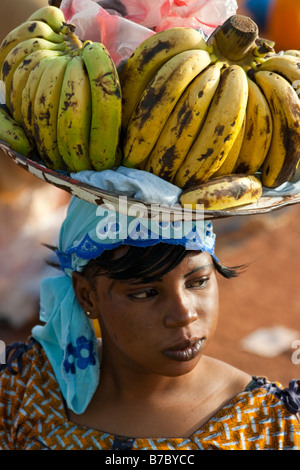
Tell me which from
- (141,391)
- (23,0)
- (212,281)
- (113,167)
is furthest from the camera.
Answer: (23,0)

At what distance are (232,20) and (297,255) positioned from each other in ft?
16.9

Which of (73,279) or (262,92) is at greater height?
(262,92)

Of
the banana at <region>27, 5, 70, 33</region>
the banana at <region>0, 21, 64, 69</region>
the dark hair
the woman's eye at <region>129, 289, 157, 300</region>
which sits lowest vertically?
the woman's eye at <region>129, 289, 157, 300</region>

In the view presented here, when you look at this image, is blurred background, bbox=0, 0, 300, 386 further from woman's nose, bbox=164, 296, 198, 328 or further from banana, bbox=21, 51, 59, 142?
banana, bbox=21, 51, 59, 142

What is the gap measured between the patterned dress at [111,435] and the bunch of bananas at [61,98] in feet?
3.20

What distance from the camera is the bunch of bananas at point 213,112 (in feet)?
5.34

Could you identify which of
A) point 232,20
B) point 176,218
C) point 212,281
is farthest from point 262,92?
point 212,281

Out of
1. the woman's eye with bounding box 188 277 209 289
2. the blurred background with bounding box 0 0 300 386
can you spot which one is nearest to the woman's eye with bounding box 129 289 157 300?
→ the woman's eye with bounding box 188 277 209 289

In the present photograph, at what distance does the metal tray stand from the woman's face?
1.29ft

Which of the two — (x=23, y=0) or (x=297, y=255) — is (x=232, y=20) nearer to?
(x=23, y=0)

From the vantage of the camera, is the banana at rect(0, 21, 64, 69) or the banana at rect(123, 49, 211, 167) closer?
the banana at rect(123, 49, 211, 167)

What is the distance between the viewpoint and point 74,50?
1815 millimetres

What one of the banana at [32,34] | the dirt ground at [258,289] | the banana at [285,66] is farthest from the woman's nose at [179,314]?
the dirt ground at [258,289]

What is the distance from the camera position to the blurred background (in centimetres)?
486
